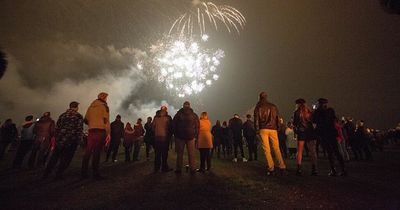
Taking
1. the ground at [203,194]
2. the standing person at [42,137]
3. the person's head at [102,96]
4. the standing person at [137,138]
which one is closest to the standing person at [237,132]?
the standing person at [137,138]

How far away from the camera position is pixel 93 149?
7.41 metres

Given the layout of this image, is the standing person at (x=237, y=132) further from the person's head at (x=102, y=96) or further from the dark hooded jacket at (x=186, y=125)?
the person's head at (x=102, y=96)

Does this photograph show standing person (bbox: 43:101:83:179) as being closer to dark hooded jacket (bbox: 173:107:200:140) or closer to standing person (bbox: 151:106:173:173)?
standing person (bbox: 151:106:173:173)

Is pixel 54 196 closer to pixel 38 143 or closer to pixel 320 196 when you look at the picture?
pixel 320 196

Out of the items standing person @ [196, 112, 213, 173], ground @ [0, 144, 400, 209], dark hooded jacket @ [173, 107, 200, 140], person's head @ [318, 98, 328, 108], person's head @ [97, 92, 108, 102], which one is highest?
person's head @ [97, 92, 108, 102]

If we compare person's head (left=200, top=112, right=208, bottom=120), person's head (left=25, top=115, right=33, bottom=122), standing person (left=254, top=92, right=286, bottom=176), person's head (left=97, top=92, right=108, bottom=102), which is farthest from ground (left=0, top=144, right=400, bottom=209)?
person's head (left=25, top=115, right=33, bottom=122)

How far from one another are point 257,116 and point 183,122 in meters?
2.27

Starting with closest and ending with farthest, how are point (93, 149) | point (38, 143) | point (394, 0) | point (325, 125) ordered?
point (394, 0) → point (93, 149) → point (325, 125) → point (38, 143)

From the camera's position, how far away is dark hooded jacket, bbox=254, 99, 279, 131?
26.3 ft

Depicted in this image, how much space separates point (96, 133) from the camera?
7457 millimetres

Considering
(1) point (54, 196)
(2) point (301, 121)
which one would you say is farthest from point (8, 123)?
(2) point (301, 121)

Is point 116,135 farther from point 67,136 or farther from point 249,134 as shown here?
point 249,134

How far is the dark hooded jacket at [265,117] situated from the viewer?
8008 millimetres

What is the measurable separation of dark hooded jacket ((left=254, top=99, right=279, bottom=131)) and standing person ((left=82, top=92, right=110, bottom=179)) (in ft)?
13.7
